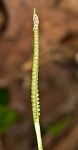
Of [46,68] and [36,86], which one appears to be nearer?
[36,86]

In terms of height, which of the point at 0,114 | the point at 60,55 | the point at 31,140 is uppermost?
the point at 60,55

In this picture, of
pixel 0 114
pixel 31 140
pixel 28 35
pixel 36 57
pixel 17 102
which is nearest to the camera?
pixel 36 57

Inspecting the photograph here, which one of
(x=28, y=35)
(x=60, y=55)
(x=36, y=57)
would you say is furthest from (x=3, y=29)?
(x=36, y=57)

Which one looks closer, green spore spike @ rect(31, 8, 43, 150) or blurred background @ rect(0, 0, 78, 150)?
green spore spike @ rect(31, 8, 43, 150)

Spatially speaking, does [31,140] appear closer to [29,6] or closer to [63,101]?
[63,101]

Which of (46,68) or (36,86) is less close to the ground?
(46,68)

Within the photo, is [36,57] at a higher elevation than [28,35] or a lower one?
lower

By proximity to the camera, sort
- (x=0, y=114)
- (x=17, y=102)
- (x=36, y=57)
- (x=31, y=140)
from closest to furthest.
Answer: (x=36, y=57) < (x=0, y=114) < (x=31, y=140) < (x=17, y=102)

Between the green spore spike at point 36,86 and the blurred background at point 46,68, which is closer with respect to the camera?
the green spore spike at point 36,86
